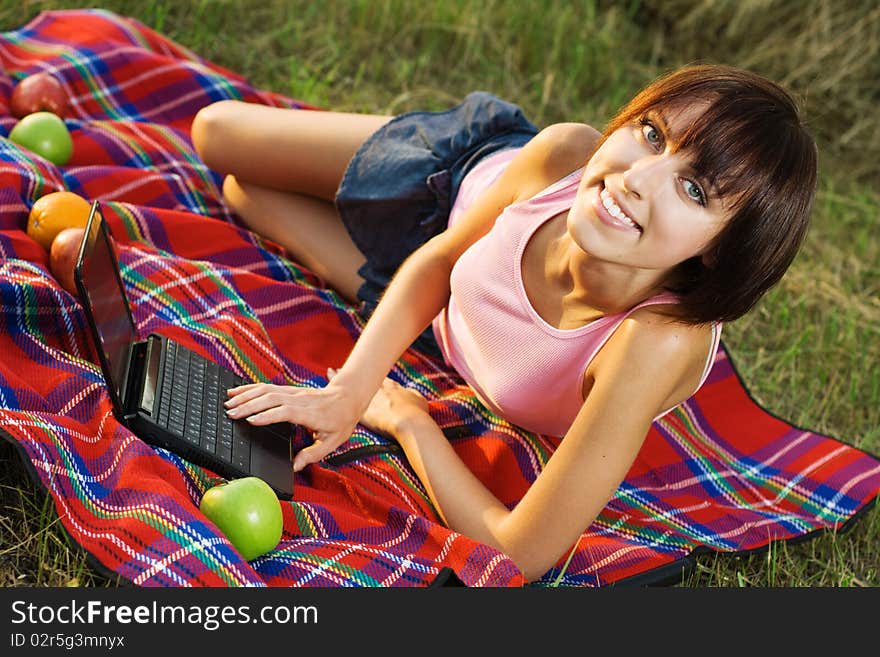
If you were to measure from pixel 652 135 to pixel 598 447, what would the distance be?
56cm

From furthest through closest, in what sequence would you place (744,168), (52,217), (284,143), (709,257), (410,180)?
(284,143) < (410,180) < (52,217) < (709,257) < (744,168)

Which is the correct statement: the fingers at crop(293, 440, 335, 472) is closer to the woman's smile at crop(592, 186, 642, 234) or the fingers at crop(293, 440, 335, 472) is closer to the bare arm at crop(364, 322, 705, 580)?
the bare arm at crop(364, 322, 705, 580)

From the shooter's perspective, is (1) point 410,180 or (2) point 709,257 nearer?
(2) point 709,257

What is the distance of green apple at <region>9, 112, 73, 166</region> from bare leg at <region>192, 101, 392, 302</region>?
1.14 ft

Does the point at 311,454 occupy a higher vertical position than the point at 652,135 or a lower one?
lower

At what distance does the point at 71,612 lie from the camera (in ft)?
5.55

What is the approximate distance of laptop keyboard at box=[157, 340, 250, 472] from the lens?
201 cm

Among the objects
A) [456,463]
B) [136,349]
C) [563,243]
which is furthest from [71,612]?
[563,243]

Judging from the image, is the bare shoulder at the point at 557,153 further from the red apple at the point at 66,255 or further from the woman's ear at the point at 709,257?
the red apple at the point at 66,255

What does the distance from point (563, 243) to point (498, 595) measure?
76 centimetres

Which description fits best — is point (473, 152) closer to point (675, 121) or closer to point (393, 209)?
point (393, 209)

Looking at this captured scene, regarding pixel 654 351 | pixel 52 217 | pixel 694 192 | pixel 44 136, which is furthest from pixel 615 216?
pixel 44 136

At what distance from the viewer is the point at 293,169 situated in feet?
9.51

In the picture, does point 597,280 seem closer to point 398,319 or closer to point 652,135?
point 652,135
